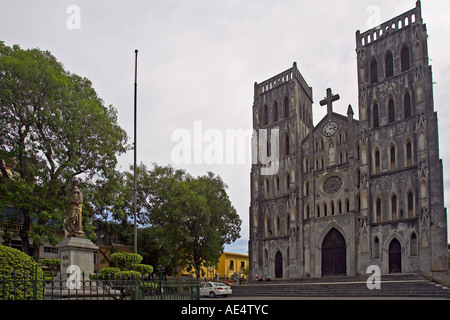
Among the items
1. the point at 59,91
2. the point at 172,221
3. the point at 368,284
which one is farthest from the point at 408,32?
the point at 59,91

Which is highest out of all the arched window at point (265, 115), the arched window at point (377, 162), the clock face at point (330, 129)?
the arched window at point (265, 115)

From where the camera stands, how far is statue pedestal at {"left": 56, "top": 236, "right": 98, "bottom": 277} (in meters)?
16.4

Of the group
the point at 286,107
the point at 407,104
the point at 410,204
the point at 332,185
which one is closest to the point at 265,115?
the point at 286,107

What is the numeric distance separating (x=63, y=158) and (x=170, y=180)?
584 inches

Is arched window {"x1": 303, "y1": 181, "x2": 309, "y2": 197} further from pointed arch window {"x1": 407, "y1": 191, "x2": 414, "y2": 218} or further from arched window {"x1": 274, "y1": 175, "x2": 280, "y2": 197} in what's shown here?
pointed arch window {"x1": 407, "y1": 191, "x2": 414, "y2": 218}

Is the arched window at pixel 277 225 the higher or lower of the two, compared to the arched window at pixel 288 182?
lower

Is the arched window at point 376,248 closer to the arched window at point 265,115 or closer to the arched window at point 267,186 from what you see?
the arched window at point 267,186

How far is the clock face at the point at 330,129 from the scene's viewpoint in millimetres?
39562

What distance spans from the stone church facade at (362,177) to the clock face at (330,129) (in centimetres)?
10

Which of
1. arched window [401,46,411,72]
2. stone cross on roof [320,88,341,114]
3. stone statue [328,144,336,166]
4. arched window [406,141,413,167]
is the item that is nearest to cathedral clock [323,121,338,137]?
stone statue [328,144,336,166]

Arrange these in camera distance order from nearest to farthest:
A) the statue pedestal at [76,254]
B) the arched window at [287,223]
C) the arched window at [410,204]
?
the statue pedestal at [76,254]
the arched window at [410,204]
the arched window at [287,223]

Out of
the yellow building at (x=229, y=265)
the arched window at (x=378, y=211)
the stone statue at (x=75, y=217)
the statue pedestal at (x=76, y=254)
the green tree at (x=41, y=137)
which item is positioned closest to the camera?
the statue pedestal at (x=76, y=254)

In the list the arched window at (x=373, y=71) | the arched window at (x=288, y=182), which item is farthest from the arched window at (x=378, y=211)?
the arched window at (x=373, y=71)
